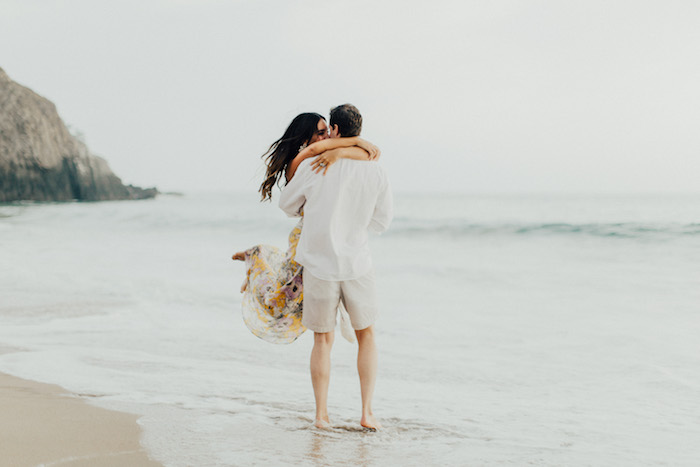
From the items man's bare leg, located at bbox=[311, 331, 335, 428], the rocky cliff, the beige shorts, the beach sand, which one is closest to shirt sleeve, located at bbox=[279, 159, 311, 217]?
the beige shorts

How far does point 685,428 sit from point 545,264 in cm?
899

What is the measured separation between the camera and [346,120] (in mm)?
2926

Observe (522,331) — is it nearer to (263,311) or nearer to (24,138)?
(263,311)

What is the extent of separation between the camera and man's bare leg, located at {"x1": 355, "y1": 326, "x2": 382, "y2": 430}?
306cm

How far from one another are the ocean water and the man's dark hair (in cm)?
143

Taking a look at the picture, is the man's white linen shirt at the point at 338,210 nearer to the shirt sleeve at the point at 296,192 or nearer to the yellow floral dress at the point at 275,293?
the shirt sleeve at the point at 296,192

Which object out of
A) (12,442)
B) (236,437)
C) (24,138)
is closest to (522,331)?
(236,437)

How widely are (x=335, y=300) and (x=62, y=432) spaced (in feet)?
4.36

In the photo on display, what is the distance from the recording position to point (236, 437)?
2.83m

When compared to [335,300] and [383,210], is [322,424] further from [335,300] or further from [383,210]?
[383,210]

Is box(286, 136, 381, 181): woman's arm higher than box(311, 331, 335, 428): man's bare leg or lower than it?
higher

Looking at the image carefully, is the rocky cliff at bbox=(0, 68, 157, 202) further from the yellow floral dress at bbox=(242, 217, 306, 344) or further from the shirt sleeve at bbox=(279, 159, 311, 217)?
the shirt sleeve at bbox=(279, 159, 311, 217)

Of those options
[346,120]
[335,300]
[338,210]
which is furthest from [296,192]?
[335,300]

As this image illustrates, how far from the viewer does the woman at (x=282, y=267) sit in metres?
3.04
